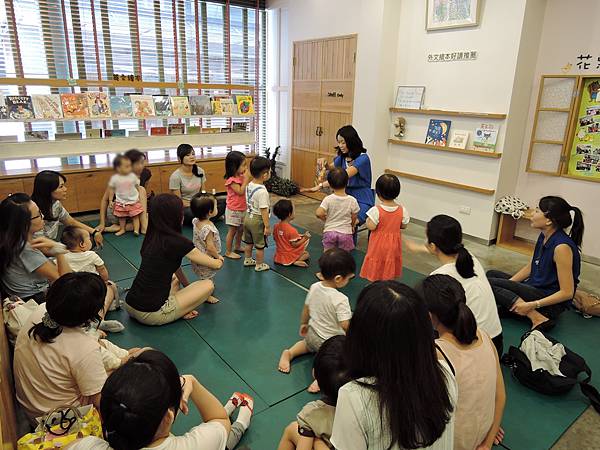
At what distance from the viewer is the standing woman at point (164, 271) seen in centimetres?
262

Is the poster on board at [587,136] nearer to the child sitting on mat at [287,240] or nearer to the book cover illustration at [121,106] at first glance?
the child sitting on mat at [287,240]

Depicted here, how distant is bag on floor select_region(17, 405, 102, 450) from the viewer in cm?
144

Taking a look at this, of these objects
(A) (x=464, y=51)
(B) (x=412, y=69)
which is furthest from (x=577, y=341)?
(B) (x=412, y=69)

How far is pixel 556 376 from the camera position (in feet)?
7.78

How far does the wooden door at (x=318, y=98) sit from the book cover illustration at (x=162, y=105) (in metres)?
2.15

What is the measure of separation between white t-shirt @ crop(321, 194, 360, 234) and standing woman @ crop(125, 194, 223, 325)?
115 centimetres

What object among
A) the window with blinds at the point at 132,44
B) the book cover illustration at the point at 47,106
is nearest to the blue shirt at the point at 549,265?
the window with blinds at the point at 132,44

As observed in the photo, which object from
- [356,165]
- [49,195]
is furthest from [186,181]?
[356,165]

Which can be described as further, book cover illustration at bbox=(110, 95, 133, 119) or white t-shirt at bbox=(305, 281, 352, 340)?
book cover illustration at bbox=(110, 95, 133, 119)

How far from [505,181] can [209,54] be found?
4831 millimetres

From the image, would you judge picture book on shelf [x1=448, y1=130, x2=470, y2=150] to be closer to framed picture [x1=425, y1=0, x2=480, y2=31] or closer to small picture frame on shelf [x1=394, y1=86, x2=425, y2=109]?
small picture frame on shelf [x1=394, y1=86, x2=425, y2=109]

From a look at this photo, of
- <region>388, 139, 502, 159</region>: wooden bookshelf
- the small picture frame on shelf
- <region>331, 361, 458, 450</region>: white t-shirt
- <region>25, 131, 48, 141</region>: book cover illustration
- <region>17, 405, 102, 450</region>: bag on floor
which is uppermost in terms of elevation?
the small picture frame on shelf

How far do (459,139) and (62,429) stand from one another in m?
4.71

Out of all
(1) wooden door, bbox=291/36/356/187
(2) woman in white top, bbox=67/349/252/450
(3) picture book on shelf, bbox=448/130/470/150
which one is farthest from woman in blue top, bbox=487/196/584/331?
(1) wooden door, bbox=291/36/356/187
